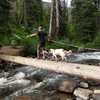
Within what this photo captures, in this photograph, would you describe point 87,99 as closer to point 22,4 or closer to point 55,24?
point 55,24

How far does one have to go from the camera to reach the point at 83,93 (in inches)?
379

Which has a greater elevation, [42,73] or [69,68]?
[69,68]

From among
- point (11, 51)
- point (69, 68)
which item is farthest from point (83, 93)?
point (11, 51)

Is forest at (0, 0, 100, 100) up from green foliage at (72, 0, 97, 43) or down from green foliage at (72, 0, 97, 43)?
down

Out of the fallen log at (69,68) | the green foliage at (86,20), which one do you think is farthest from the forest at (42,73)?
the green foliage at (86,20)

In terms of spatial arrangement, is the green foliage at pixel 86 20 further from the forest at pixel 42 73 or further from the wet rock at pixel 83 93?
the wet rock at pixel 83 93

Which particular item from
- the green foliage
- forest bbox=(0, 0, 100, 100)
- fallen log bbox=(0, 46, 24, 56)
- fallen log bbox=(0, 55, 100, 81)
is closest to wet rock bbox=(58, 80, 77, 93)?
forest bbox=(0, 0, 100, 100)

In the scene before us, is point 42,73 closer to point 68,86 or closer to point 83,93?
point 68,86

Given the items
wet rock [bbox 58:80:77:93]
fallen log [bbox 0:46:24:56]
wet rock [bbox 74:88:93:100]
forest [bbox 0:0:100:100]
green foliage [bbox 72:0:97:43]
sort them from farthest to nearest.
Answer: green foliage [bbox 72:0:97:43]
fallen log [bbox 0:46:24:56]
wet rock [bbox 58:80:77:93]
forest [bbox 0:0:100:100]
wet rock [bbox 74:88:93:100]

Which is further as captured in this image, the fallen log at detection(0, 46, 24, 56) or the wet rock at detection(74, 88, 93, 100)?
the fallen log at detection(0, 46, 24, 56)

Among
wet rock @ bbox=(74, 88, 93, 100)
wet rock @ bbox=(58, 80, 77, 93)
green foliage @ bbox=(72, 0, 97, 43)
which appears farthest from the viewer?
green foliage @ bbox=(72, 0, 97, 43)

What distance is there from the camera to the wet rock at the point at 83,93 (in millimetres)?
9367

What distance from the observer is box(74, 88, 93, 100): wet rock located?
9367 millimetres

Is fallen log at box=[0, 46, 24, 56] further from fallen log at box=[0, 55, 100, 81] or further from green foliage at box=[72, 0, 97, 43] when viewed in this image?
green foliage at box=[72, 0, 97, 43]
